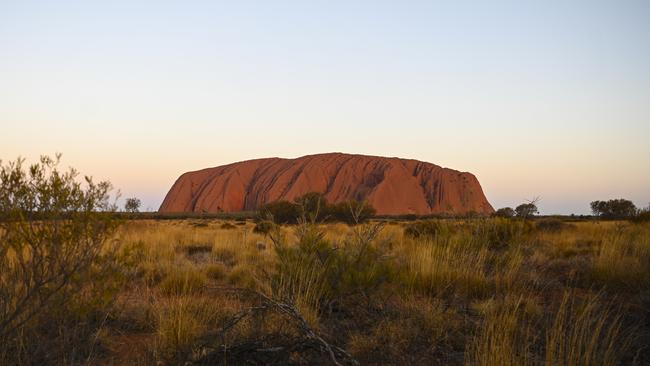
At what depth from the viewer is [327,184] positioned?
254ft

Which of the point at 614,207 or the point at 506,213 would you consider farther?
the point at 614,207

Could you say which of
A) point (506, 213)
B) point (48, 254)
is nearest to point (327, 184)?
point (506, 213)

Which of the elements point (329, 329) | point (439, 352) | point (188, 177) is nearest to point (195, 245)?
point (329, 329)

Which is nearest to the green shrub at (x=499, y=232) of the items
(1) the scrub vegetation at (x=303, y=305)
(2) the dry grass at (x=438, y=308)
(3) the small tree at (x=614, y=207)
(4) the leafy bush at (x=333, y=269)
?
(2) the dry grass at (x=438, y=308)

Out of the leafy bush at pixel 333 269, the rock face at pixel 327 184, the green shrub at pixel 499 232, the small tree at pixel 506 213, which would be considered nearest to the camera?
the leafy bush at pixel 333 269

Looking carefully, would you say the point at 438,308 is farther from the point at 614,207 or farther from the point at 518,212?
the point at 614,207

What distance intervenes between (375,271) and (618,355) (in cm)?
247

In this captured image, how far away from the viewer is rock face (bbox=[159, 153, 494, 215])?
72125 mm

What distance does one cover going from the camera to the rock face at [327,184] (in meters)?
72.1

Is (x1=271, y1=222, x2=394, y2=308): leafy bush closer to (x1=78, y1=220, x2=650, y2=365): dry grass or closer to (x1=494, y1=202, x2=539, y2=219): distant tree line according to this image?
(x1=78, y1=220, x2=650, y2=365): dry grass

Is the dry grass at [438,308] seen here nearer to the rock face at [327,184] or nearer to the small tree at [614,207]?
the small tree at [614,207]

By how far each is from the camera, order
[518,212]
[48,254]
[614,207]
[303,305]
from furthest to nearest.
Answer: [614,207] → [518,212] → [303,305] → [48,254]

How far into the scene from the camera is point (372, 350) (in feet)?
11.9

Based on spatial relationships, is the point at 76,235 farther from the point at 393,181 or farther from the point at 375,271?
the point at 393,181
